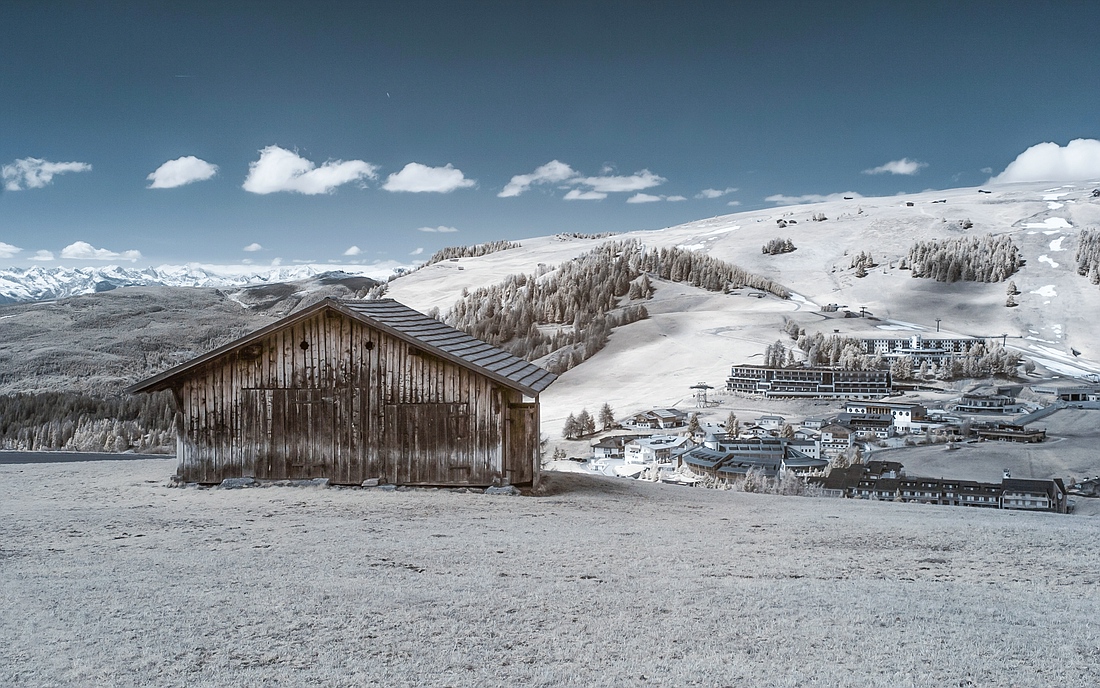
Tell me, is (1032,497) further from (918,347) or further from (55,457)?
(918,347)

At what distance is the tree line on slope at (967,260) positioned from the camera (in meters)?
122

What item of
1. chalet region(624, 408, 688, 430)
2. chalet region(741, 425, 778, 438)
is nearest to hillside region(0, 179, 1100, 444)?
chalet region(624, 408, 688, 430)

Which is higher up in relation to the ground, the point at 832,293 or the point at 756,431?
the point at 832,293

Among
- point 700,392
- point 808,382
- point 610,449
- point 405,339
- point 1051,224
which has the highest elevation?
point 1051,224

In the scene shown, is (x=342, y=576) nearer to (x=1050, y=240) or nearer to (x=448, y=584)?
(x=448, y=584)

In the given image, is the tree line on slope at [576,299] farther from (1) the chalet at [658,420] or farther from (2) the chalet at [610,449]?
(2) the chalet at [610,449]

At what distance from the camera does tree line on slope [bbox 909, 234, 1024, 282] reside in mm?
122188

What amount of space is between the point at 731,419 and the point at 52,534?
3870cm

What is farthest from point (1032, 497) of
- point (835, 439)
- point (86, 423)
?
point (86, 423)

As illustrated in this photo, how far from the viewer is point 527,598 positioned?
21.0 ft

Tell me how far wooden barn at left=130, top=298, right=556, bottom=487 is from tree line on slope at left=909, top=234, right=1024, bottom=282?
128295 millimetres

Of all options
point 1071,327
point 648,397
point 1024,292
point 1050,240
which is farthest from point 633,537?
point 1050,240

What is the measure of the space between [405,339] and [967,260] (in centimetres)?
13480

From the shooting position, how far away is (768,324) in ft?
289
